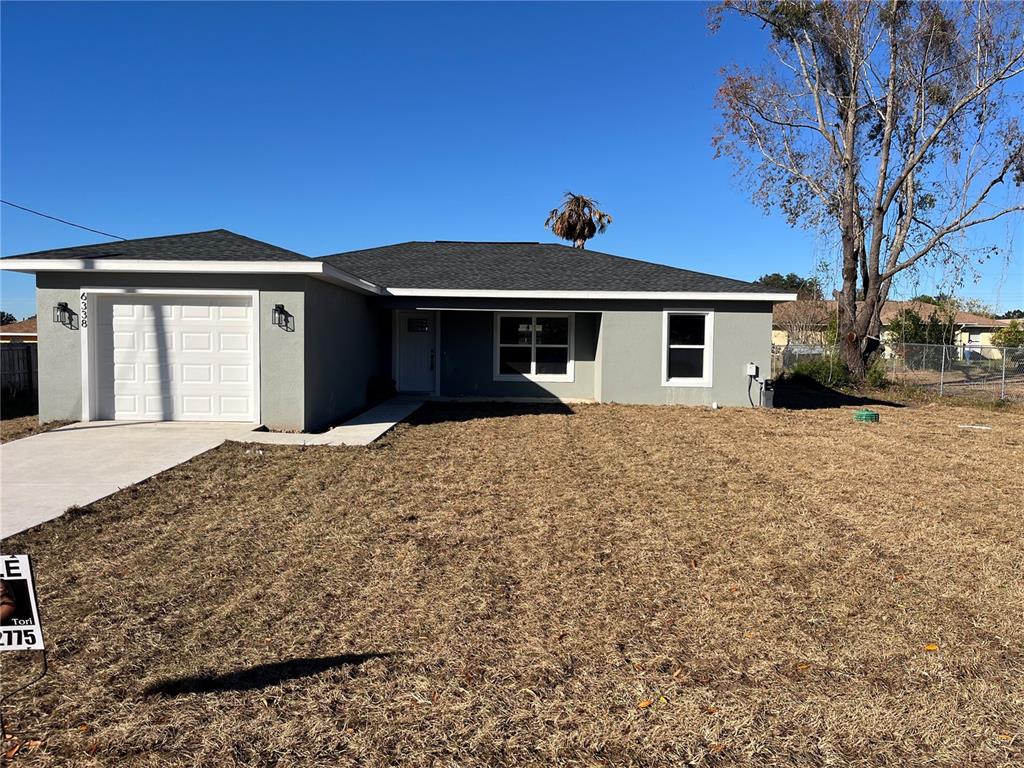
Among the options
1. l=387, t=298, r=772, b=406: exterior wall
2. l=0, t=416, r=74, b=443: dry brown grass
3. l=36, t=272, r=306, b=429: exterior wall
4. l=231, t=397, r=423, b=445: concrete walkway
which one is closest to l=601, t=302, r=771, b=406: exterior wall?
l=387, t=298, r=772, b=406: exterior wall

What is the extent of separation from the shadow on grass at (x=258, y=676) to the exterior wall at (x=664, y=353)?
38.0ft

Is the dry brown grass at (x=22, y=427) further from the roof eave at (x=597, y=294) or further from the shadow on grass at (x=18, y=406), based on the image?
the roof eave at (x=597, y=294)

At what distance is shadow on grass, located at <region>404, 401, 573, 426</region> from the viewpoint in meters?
12.2

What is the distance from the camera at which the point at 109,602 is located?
394cm

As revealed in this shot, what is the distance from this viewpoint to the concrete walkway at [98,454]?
6.00m

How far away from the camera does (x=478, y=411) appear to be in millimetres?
13242

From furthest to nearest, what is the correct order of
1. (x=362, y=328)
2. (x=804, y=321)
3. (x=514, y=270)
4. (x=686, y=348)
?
(x=804, y=321) < (x=514, y=270) < (x=686, y=348) < (x=362, y=328)

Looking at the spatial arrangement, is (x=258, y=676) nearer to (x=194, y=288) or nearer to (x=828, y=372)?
(x=194, y=288)

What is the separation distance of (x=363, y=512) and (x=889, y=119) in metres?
22.6

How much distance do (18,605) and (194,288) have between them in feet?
28.6

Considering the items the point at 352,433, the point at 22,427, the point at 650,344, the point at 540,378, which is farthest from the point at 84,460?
the point at 650,344

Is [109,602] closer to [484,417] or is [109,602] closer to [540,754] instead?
[540,754]

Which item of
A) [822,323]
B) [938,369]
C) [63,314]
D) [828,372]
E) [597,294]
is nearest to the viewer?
[63,314]

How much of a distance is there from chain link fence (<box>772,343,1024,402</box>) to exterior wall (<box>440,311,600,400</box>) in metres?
10.6
